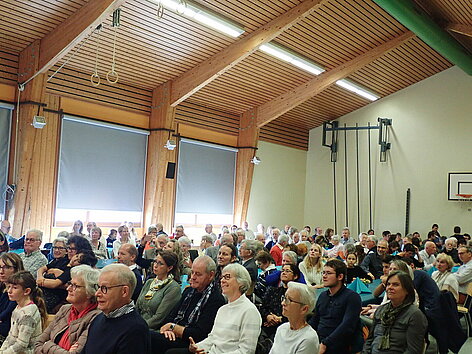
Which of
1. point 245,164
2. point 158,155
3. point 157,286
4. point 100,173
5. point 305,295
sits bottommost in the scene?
point 157,286

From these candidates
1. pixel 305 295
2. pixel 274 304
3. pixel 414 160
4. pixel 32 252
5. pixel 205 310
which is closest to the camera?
pixel 305 295

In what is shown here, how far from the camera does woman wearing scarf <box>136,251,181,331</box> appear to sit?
13.2ft

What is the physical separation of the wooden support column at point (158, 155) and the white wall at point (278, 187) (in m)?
3.62

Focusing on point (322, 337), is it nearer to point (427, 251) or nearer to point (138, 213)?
point (427, 251)

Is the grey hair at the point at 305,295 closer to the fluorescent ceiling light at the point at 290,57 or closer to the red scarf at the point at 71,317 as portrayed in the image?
the red scarf at the point at 71,317

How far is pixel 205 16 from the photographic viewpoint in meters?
9.62

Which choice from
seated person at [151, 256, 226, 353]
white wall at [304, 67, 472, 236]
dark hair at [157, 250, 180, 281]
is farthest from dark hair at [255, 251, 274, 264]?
white wall at [304, 67, 472, 236]

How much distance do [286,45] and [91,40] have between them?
4.53 m

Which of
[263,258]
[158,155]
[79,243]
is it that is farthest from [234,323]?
[158,155]

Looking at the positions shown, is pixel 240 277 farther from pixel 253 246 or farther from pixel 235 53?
pixel 235 53

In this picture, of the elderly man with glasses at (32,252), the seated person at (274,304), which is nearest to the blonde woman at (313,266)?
the seated person at (274,304)

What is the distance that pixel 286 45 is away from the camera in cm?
1178

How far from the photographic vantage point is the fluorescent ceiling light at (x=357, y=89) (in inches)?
559

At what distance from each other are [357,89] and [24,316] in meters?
13.0
